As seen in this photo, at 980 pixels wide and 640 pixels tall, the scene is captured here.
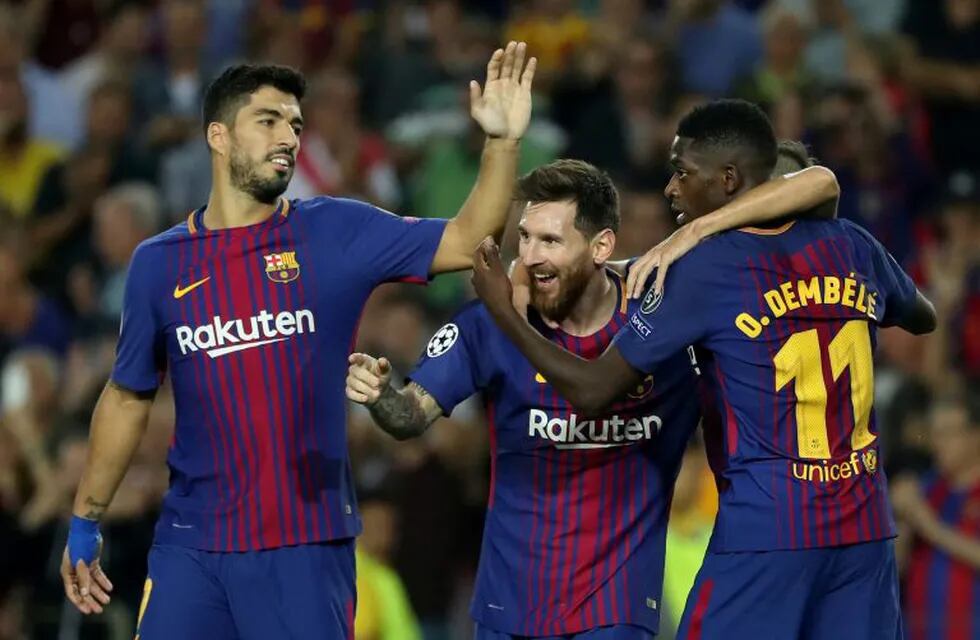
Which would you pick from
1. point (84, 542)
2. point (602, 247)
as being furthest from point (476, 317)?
point (84, 542)

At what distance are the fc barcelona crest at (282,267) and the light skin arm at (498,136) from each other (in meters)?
0.57

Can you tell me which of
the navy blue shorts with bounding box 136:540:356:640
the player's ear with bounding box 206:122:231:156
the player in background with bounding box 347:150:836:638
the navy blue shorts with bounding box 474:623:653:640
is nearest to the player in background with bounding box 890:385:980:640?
the player in background with bounding box 347:150:836:638

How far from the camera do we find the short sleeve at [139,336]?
694 cm

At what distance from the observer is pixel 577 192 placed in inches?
270

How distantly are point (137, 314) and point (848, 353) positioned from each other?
2472 mm

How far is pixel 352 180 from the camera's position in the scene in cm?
1296

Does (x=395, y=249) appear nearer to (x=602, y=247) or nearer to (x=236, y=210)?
(x=236, y=210)

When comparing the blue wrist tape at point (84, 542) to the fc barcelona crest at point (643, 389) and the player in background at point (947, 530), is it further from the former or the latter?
the player in background at point (947, 530)

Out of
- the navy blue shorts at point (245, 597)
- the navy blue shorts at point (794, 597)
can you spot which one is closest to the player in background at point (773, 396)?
the navy blue shorts at point (794, 597)

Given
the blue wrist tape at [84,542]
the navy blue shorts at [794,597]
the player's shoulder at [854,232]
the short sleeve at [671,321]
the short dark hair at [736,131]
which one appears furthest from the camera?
the blue wrist tape at [84,542]

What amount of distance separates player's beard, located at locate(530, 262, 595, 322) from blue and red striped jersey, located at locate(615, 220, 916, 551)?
0.53 metres

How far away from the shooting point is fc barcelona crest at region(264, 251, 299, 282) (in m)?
6.93

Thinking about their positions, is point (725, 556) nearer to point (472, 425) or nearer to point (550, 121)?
point (472, 425)

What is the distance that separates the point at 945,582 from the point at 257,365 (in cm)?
507
